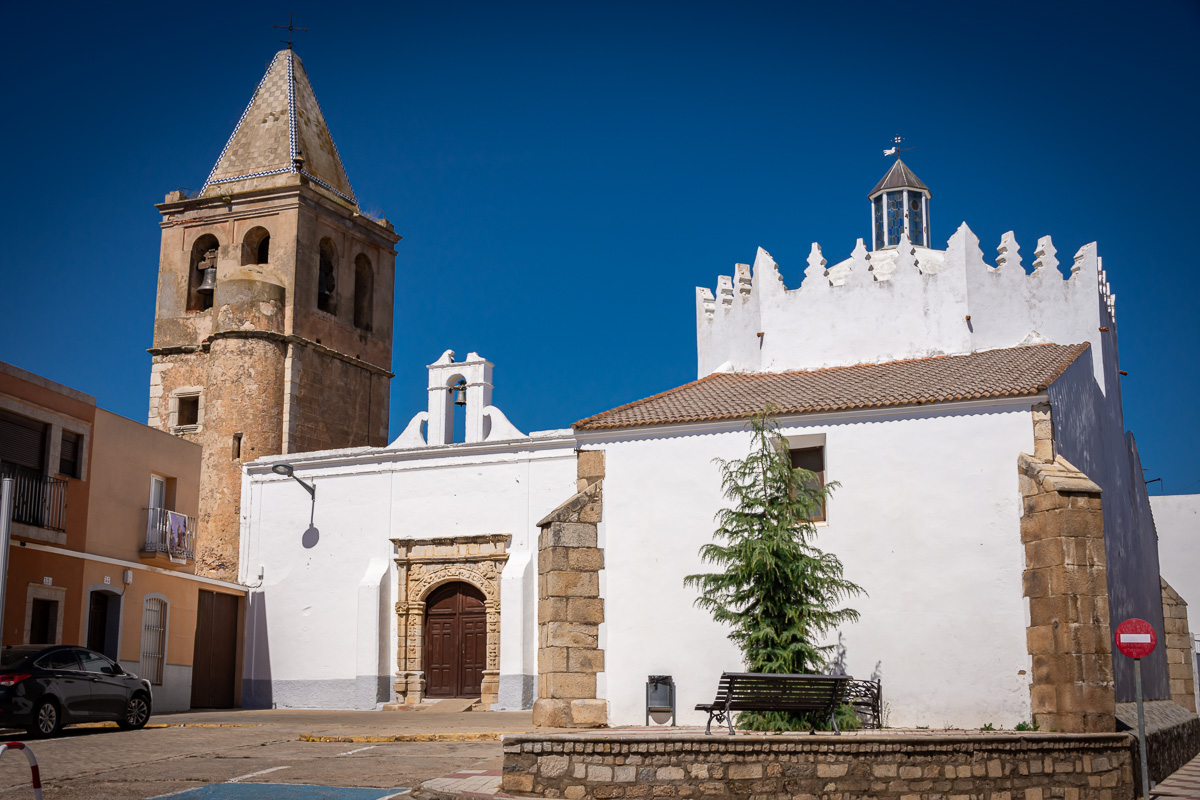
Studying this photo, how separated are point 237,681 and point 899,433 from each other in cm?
1495

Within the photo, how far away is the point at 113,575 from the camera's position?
19734 mm

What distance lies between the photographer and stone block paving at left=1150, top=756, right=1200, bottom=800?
1203 cm

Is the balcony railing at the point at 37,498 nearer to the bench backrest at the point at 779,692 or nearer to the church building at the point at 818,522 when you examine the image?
the church building at the point at 818,522

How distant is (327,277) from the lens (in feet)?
97.1

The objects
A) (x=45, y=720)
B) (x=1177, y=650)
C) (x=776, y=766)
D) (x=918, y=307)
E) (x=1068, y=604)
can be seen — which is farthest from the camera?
(x=1177, y=650)

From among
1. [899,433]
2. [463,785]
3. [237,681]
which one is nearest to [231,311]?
[237,681]

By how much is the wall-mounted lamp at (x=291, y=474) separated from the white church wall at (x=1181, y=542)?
72.1 feet

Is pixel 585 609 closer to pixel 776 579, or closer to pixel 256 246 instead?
pixel 776 579

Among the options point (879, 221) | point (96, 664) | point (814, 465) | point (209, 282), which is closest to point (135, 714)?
point (96, 664)

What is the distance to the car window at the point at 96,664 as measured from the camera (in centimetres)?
1513

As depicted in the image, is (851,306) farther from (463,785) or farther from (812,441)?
(463,785)

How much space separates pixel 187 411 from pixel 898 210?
16.5 meters

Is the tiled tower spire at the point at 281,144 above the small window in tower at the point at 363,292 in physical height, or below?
above

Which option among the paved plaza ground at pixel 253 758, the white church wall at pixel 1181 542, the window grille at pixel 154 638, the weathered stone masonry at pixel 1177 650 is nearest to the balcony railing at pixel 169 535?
the window grille at pixel 154 638
